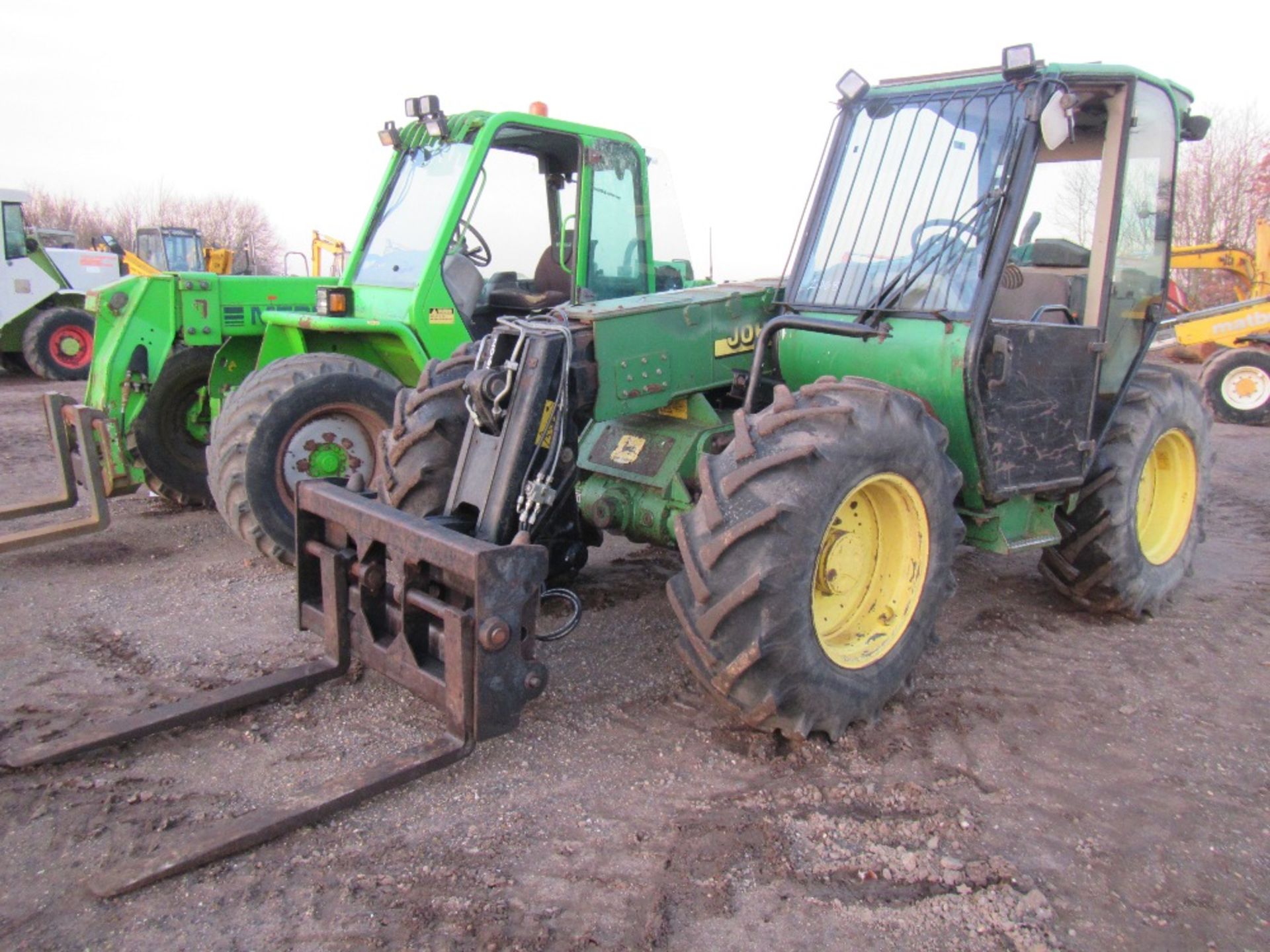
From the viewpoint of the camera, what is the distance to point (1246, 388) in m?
12.1

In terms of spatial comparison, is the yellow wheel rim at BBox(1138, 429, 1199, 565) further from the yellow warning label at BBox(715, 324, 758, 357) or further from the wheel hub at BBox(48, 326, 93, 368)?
the wheel hub at BBox(48, 326, 93, 368)

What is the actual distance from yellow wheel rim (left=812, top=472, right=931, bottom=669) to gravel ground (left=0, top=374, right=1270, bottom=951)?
1.14ft

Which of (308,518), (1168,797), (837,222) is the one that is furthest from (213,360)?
(1168,797)

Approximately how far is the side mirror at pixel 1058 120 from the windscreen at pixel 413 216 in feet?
11.3

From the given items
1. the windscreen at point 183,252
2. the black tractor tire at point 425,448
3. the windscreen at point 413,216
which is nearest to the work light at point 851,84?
the black tractor tire at point 425,448

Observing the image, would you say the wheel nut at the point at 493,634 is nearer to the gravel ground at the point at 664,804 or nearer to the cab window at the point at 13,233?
the gravel ground at the point at 664,804

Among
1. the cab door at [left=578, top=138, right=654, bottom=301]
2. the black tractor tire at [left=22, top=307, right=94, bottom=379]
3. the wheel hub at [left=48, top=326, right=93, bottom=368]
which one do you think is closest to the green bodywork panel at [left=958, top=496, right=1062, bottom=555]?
the cab door at [left=578, top=138, right=654, bottom=301]

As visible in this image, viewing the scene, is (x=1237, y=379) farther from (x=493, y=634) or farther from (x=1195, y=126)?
(x=493, y=634)

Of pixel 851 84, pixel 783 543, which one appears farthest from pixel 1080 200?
pixel 783 543

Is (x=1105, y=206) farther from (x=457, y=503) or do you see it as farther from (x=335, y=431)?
(x=335, y=431)

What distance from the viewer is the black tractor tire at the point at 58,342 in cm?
1509

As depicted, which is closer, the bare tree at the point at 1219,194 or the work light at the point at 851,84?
the work light at the point at 851,84

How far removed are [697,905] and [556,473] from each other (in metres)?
1.84

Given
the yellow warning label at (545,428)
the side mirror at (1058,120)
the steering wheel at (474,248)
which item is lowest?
the yellow warning label at (545,428)
